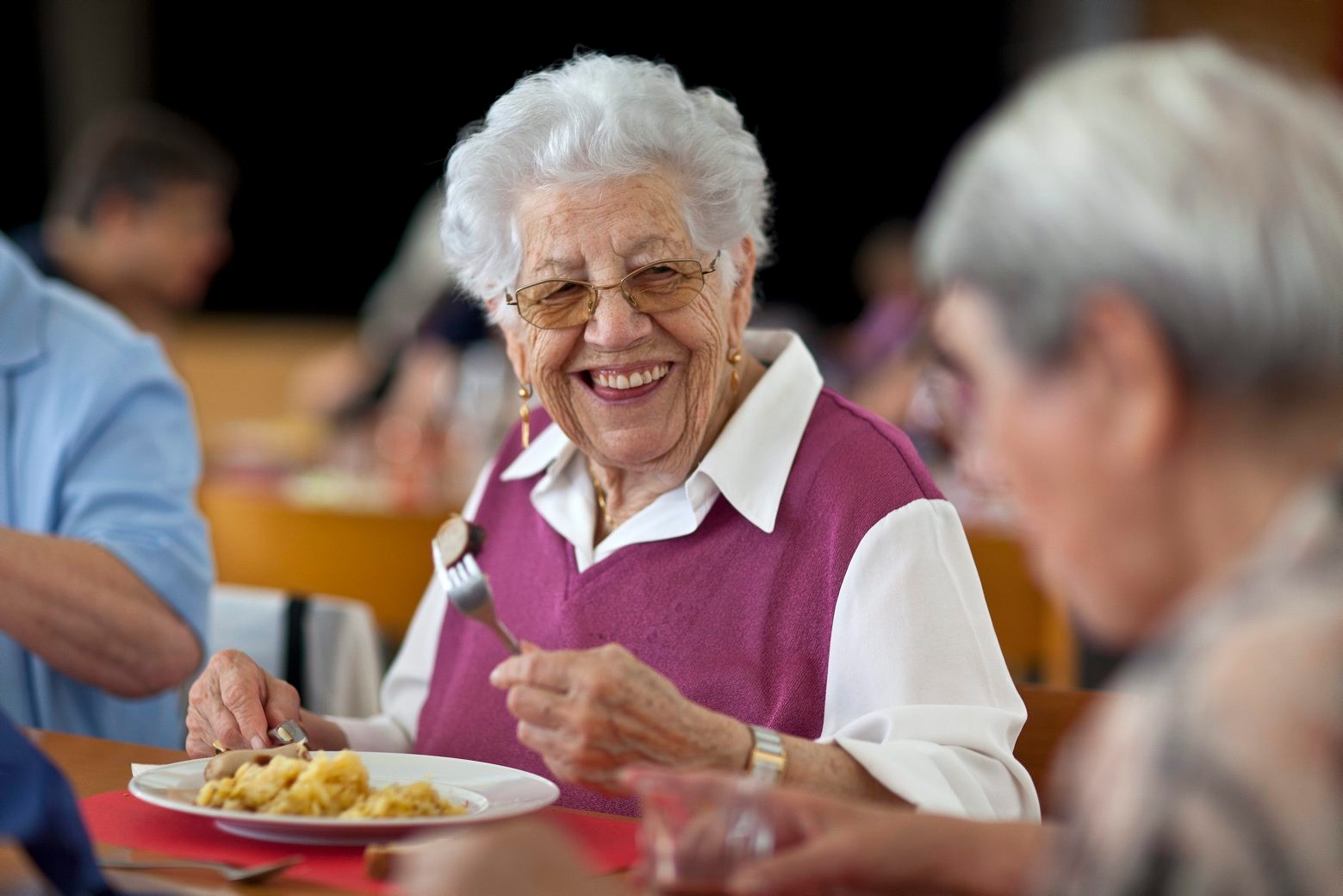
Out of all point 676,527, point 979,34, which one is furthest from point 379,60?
point 676,527

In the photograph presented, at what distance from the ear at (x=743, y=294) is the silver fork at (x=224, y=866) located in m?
0.88

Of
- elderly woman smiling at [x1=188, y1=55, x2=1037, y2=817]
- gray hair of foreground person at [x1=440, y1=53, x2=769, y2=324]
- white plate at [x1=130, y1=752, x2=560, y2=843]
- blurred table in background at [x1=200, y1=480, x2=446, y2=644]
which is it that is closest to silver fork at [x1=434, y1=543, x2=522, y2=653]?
white plate at [x1=130, y1=752, x2=560, y2=843]

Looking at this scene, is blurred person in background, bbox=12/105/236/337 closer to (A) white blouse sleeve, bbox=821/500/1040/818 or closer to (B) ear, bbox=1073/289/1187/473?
(A) white blouse sleeve, bbox=821/500/1040/818

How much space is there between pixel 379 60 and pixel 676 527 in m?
8.65

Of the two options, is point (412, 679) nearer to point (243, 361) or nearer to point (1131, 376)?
point (1131, 376)

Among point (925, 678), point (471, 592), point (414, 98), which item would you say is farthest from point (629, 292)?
point (414, 98)

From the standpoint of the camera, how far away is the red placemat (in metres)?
1.23

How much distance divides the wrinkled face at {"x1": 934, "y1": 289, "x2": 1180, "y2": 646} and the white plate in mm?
612

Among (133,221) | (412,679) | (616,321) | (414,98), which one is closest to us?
(616,321)

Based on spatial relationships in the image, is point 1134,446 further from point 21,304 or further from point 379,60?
point 379,60

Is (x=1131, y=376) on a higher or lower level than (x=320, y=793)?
higher

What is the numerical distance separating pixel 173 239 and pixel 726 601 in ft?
9.38

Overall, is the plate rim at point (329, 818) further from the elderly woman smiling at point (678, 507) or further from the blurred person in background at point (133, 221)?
the blurred person in background at point (133, 221)

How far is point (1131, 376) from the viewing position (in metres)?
0.84
